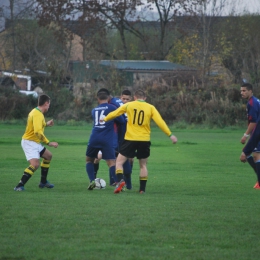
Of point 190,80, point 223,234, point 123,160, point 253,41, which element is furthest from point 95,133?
point 253,41

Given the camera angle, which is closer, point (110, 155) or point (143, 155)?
point (143, 155)

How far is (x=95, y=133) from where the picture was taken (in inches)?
493

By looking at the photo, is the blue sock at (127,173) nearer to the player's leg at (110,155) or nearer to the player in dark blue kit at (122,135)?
the player in dark blue kit at (122,135)

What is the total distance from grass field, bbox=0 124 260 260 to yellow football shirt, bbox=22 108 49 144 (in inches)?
36.8

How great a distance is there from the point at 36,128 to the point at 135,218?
4053mm

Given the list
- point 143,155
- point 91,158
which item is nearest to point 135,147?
point 143,155

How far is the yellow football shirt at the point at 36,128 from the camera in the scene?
11.9m

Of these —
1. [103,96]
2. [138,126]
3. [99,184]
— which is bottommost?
[99,184]

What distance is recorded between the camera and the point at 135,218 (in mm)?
8469

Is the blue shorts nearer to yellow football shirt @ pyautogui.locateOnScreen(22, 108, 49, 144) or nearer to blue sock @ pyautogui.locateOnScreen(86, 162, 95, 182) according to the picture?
blue sock @ pyautogui.locateOnScreen(86, 162, 95, 182)

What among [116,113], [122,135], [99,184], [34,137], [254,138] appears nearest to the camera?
[254,138]

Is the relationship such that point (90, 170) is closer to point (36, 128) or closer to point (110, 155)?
point (110, 155)

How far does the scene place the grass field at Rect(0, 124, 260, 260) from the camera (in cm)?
658

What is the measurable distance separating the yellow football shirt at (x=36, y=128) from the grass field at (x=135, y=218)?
93 centimetres
